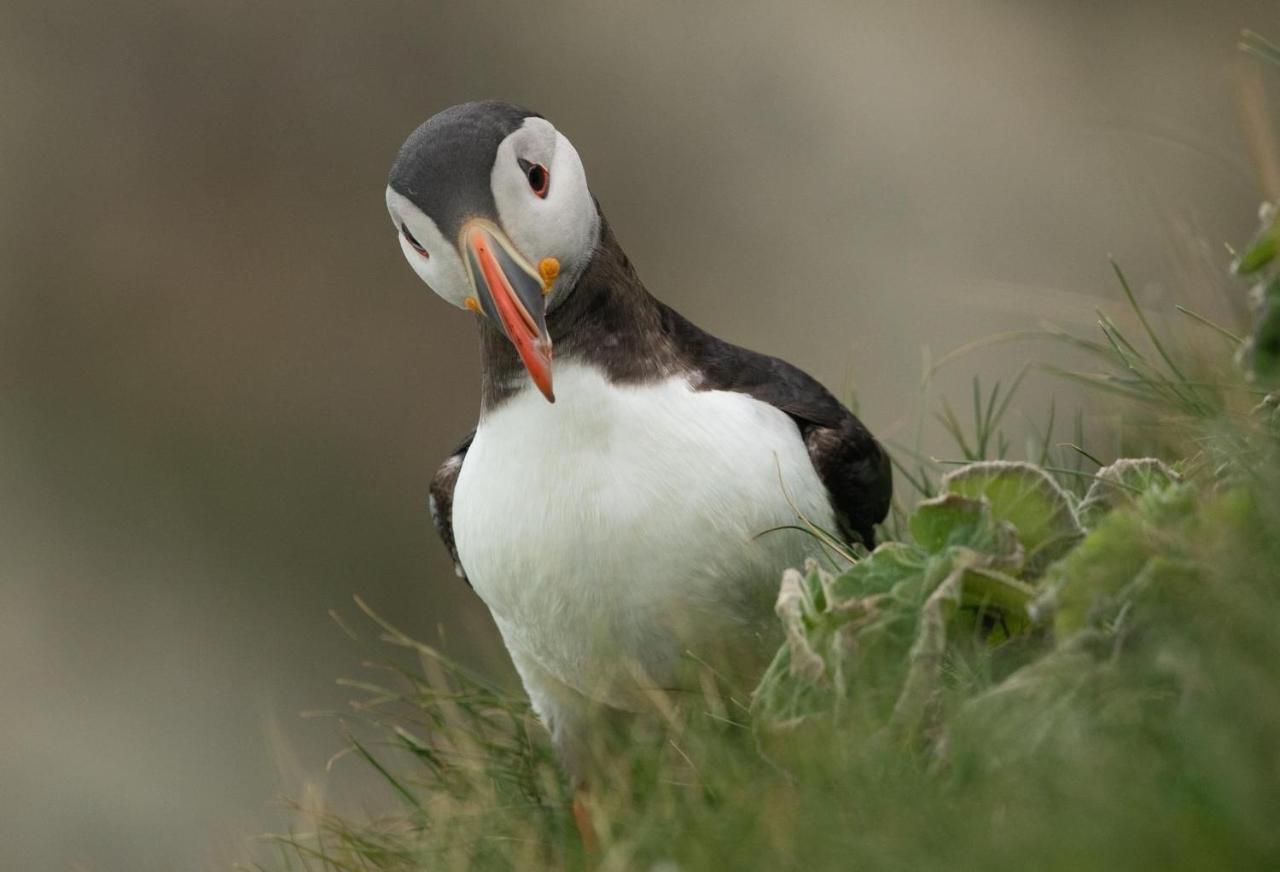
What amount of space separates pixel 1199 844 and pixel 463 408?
31.7 ft

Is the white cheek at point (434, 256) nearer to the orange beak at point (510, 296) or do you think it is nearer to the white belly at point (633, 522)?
the orange beak at point (510, 296)

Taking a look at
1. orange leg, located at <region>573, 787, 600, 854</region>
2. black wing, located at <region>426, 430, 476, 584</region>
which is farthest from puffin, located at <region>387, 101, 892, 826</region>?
black wing, located at <region>426, 430, 476, 584</region>

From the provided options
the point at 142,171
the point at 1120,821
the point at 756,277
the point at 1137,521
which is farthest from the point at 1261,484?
the point at 142,171

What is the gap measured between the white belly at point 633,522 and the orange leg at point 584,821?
0.24 m

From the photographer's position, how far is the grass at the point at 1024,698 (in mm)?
1898

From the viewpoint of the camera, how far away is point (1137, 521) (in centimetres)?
246

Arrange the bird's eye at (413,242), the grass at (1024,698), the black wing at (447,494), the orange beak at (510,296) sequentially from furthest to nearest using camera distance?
the black wing at (447,494) < the bird's eye at (413,242) < the orange beak at (510,296) < the grass at (1024,698)

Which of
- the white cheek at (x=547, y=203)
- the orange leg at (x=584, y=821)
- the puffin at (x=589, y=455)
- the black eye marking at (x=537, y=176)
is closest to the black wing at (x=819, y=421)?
the puffin at (x=589, y=455)

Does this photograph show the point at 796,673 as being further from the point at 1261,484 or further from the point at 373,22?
the point at 373,22

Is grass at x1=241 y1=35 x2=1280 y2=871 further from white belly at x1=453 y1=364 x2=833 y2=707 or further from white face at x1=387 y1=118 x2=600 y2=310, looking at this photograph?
white face at x1=387 y1=118 x2=600 y2=310

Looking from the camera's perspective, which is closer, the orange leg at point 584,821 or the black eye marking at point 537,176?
the orange leg at point 584,821

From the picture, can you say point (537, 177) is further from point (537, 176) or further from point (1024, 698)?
point (1024, 698)

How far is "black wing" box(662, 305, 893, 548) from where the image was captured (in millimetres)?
3818

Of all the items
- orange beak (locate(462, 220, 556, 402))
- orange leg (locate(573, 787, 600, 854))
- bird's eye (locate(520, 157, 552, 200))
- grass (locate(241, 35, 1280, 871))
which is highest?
bird's eye (locate(520, 157, 552, 200))
